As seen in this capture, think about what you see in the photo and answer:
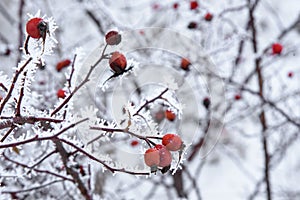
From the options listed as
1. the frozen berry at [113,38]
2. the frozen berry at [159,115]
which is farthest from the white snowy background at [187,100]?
the frozen berry at [159,115]

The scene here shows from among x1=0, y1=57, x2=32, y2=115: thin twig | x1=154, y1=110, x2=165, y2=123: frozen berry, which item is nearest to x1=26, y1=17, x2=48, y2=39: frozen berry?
x1=0, y1=57, x2=32, y2=115: thin twig

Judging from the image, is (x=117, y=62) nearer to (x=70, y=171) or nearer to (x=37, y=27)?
(x=37, y=27)

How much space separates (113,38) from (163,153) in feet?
0.68

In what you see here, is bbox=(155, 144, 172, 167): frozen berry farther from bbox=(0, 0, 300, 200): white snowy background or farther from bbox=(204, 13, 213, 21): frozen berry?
bbox=(204, 13, 213, 21): frozen berry

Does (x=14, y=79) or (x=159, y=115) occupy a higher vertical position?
(x=159, y=115)

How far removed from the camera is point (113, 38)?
0.68 metres

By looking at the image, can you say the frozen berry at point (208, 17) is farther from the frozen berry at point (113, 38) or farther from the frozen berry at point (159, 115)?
the frozen berry at point (113, 38)

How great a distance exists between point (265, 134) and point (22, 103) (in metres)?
1.02

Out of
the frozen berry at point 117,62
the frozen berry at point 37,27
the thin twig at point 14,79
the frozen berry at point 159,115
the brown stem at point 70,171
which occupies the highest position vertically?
the frozen berry at point 159,115

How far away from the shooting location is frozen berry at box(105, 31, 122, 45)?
2.23ft

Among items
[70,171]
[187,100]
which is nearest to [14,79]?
[70,171]

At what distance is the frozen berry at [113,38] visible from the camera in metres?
0.68

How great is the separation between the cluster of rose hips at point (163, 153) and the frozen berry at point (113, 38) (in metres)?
0.18

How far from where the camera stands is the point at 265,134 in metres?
1.44
